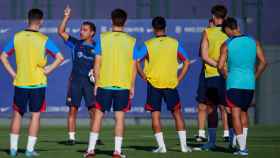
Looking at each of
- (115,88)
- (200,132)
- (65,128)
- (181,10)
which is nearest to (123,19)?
(115,88)

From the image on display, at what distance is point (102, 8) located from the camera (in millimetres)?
27078

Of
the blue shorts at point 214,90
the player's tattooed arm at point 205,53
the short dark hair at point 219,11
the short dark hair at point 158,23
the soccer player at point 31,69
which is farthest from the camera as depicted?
the blue shorts at point 214,90

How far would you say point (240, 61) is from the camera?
47.7ft

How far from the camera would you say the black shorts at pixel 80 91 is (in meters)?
17.9

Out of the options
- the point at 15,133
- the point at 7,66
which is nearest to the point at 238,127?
the point at 15,133

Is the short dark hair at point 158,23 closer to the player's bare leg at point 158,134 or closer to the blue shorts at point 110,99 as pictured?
the player's bare leg at point 158,134

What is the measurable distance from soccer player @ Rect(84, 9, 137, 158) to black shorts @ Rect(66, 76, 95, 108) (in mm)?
3784

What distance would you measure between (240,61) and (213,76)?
1.78 metres

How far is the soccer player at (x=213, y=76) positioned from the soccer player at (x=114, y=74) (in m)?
1.56

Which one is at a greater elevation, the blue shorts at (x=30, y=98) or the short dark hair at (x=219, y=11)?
the short dark hair at (x=219, y=11)

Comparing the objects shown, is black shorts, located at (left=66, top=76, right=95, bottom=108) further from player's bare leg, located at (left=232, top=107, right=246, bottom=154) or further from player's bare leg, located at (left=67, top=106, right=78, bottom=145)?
player's bare leg, located at (left=232, top=107, right=246, bottom=154)

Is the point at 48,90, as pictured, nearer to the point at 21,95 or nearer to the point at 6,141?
the point at 6,141

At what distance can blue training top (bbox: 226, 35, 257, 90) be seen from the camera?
14.5 metres

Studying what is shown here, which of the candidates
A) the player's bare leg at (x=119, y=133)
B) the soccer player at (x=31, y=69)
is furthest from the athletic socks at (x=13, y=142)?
the player's bare leg at (x=119, y=133)
